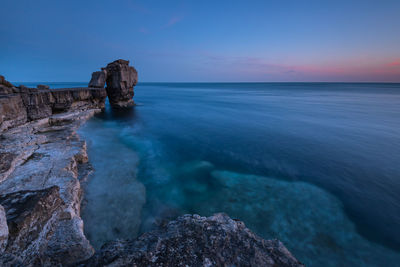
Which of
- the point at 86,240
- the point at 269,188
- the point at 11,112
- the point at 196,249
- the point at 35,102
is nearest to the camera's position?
the point at 196,249

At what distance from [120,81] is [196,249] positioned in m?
26.4

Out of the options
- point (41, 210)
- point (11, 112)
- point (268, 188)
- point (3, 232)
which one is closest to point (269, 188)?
point (268, 188)

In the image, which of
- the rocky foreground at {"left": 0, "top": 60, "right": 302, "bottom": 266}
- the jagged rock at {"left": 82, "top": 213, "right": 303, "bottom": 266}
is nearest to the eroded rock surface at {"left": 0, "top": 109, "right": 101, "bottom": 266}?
the rocky foreground at {"left": 0, "top": 60, "right": 302, "bottom": 266}

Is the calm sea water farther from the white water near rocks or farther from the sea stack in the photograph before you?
the sea stack

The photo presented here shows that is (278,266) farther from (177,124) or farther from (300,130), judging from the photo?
(177,124)

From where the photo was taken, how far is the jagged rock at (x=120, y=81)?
79.5ft

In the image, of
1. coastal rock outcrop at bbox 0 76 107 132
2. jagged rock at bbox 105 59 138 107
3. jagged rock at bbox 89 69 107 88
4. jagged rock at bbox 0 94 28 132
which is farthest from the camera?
jagged rock at bbox 105 59 138 107

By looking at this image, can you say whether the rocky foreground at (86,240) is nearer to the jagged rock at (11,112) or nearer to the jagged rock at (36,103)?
the jagged rock at (11,112)

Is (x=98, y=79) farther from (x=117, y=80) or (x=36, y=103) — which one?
(x=36, y=103)

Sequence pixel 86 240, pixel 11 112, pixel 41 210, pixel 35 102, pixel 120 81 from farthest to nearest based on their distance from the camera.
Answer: pixel 120 81 → pixel 35 102 → pixel 11 112 → pixel 86 240 → pixel 41 210

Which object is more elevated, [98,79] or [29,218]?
[98,79]

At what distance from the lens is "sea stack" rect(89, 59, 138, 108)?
23.2 meters

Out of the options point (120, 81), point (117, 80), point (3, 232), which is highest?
point (117, 80)

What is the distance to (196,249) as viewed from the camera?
2492mm
